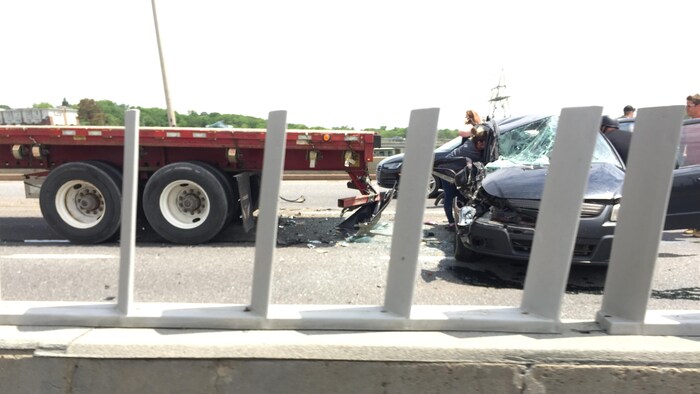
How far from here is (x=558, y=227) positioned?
206 cm

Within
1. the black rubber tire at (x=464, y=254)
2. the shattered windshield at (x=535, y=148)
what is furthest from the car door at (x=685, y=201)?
the black rubber tire at (x=464, y=254)

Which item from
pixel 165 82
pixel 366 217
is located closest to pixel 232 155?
pixel 366 217

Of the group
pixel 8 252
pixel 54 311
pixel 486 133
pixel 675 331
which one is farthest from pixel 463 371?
pixel 8 252

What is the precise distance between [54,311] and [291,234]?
466 centimetres

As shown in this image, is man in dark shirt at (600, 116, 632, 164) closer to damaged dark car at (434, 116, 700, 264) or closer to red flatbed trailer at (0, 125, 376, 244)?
damaged dark car at (434, 116, 700, 264)

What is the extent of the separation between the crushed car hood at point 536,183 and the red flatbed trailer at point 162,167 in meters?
2.15

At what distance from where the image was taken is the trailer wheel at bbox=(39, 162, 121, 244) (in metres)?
6.04

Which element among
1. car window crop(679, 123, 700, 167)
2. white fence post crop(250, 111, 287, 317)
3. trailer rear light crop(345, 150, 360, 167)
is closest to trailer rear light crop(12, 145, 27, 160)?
trailer rear light crop(345, 150, 360, 167)

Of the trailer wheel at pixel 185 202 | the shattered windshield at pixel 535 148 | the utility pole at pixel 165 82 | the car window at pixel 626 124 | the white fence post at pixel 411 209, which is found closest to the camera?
the white fence post at pixel 411 209

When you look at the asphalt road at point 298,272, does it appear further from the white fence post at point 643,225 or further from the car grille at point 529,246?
the white fence post at point 643,225

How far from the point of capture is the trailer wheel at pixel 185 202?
236 inches

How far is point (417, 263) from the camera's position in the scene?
2.07 meters

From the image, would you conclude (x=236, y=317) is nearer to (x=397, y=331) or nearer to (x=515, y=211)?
(x=397, y=331)

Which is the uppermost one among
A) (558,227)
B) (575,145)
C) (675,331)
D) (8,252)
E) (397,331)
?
(575,145)
